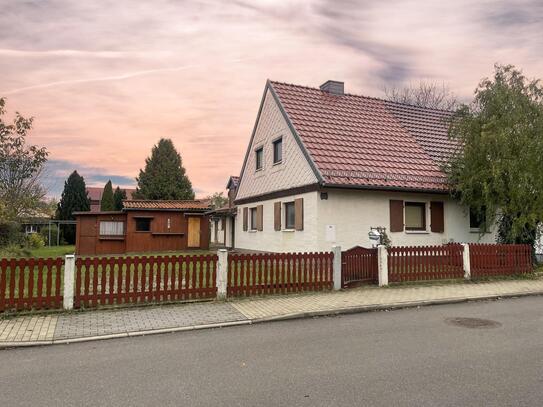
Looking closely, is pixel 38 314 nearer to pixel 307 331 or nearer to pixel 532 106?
pixel 307 331

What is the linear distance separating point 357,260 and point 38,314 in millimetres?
7595

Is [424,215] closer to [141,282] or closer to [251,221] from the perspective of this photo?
[251,221]

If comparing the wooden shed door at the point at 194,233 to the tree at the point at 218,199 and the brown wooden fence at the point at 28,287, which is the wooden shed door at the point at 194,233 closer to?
the brown wooden fence at the point at 28,287

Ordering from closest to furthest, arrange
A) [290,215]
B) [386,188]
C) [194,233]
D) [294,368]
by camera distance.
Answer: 1. [294,368]
2. [386,188]
3. [290,215]
4. [194,233]

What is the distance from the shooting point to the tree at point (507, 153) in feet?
48.4

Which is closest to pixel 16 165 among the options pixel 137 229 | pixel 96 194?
pixel 137 229

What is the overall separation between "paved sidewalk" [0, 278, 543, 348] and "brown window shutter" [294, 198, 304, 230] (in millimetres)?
5358

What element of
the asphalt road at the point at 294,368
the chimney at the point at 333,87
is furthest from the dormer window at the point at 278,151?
the asphalt road at the point at 294,368

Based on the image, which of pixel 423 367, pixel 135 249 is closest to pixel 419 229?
pixel 423 367

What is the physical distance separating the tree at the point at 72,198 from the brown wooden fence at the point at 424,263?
3912 centimetres

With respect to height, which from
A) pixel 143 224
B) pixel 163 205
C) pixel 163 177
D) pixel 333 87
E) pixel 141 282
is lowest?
pixel 141 282

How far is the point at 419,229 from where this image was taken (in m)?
17.4

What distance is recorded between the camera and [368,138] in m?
18.9

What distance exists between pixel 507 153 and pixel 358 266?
708 cm
